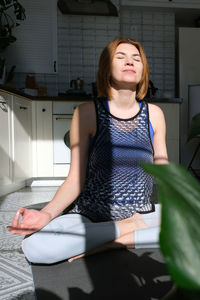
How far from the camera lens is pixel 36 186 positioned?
12.3ft

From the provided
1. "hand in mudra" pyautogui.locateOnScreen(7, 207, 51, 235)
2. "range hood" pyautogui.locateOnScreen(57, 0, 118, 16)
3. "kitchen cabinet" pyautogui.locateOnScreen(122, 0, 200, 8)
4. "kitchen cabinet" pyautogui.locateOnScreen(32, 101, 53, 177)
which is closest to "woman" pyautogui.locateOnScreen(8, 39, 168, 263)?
"hand in mudra" pyautogui.locateOnScreen(7, 207, 51, 235)

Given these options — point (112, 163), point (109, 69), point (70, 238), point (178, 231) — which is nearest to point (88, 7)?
point (109, 69)

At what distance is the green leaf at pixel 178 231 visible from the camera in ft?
0.45

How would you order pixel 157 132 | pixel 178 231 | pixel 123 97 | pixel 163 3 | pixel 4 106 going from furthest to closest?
1. pixel 163 3
2. pixel 4 106
3. pixel 157 132
4. pixel 123 97
5. pixel 178 231

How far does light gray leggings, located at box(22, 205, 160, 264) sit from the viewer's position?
1.33 meters

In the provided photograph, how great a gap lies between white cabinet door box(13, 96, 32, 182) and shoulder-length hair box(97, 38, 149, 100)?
6.21ft

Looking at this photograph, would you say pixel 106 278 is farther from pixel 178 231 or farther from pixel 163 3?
pixel 163 3

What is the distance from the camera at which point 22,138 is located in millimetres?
3459

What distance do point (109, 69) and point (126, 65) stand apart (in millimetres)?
86

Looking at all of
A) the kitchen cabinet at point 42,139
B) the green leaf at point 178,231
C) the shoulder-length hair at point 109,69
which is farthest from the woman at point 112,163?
the kitchen cabinet at point 42,139

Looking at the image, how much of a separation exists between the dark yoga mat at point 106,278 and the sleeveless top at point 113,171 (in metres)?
0.20

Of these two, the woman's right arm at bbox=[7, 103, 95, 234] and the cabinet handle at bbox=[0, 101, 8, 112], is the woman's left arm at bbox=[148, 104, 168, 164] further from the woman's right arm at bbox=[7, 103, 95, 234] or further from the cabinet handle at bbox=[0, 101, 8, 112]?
the cabinet handle at bbox=[0, 101, 8, 112]

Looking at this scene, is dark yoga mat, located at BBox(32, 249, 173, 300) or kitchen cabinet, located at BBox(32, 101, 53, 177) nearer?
dark yoga mat, located at BBox(32, 249, 173, 300)

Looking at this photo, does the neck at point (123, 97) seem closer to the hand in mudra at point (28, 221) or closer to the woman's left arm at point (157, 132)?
the woman's left arm at point (157, 132)
